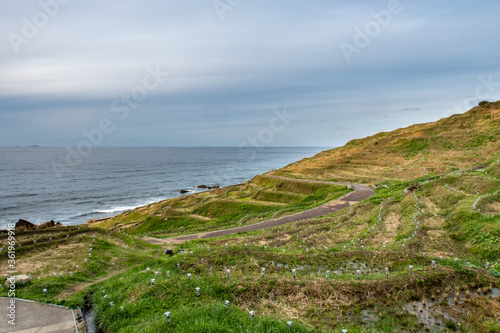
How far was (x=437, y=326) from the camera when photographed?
837 cm

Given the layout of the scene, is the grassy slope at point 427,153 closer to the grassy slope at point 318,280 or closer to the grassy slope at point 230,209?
the grassy slope at point 230,209

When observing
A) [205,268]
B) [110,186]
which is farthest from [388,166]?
[110,186]

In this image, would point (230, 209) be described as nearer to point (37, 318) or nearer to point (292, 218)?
point (292, 218)

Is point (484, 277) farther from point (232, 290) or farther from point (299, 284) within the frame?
point (232, 290)

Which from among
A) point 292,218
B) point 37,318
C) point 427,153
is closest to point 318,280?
point 37,318

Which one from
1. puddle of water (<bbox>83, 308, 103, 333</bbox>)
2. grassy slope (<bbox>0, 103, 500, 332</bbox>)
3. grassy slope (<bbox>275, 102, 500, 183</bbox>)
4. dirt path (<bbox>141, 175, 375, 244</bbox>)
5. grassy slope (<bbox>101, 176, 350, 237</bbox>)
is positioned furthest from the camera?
grassy slope (<bbox>275, 102, 500, 183</bbox>)

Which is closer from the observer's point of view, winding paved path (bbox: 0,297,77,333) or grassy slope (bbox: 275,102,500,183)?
winding paved path (bbox: 0,297,77,333)

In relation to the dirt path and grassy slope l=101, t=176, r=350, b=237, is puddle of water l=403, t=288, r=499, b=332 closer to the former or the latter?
the dirt path

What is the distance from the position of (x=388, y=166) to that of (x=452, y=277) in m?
62.2

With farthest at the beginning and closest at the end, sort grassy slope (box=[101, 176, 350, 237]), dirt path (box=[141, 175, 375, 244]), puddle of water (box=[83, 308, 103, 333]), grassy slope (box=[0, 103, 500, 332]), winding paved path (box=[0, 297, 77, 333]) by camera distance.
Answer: grassy slope (box=[101, 176, 350, 237]) → dirt path (box=[141, 175, 375, 244]) → puddle of water (box=[83, 308, 103, 333]) → winding paved path (box=[0, 297, 77, 333]) → grassy slope (box=[0, 103, 500, 332])

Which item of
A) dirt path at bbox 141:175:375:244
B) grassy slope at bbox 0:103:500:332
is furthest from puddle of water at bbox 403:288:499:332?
dirt path at bbox 141:175:375:244

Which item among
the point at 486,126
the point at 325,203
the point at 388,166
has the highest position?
the point at 486,126

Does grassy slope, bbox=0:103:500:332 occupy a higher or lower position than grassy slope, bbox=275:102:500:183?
lower

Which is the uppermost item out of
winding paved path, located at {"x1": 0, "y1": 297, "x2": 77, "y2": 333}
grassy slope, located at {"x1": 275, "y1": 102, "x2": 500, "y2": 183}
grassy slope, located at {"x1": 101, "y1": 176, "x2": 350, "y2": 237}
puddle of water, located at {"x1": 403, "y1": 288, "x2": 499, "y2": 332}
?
grassy slope, located at {"x1": 275, "y1": 102, "x2": 500, "y2": 183}
